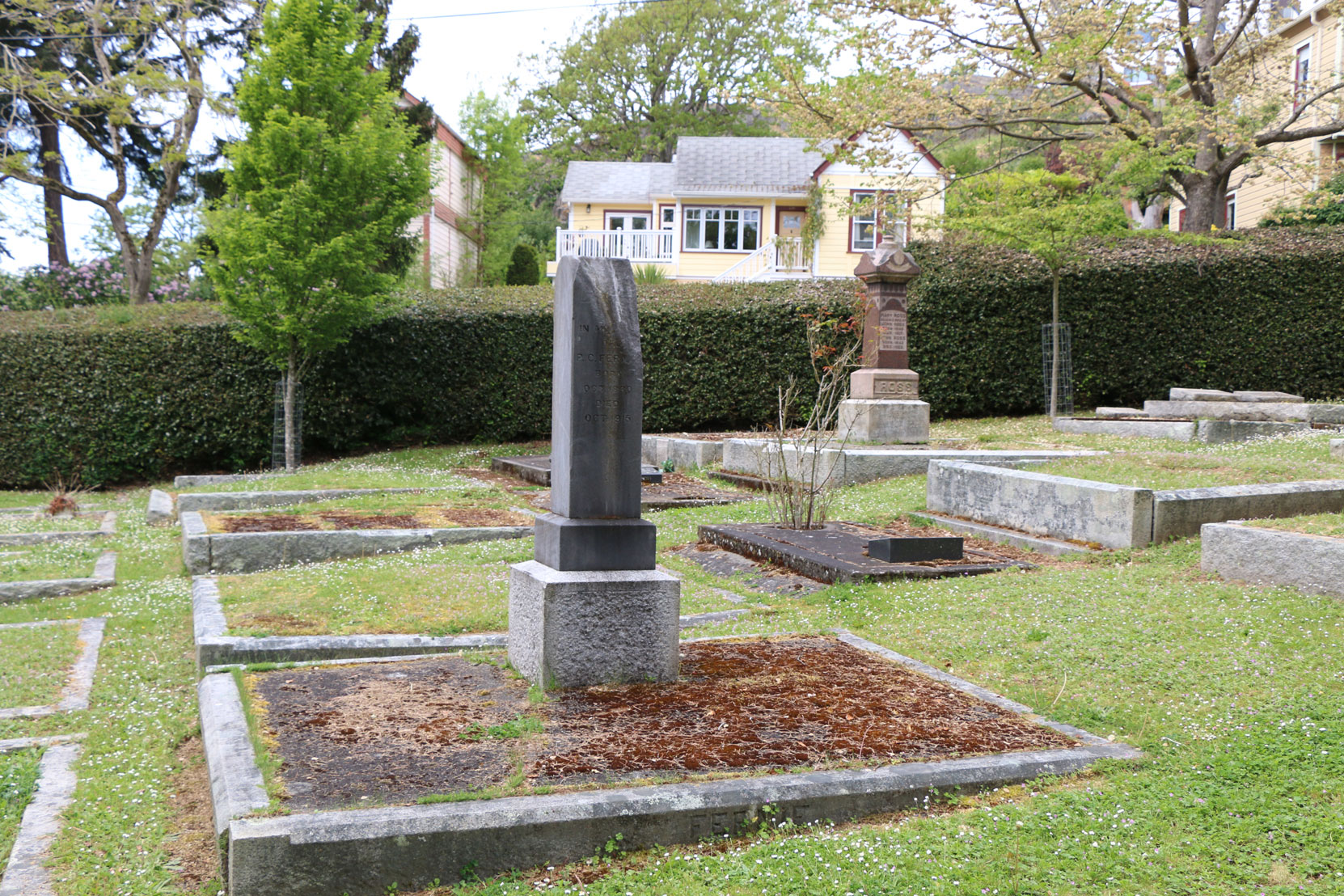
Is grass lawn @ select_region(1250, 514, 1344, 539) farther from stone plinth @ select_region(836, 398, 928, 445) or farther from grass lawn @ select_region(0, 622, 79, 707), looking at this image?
grass lawn @ select_region(0, 622, 79, 707)

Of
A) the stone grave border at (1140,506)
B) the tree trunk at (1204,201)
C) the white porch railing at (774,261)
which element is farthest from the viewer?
the white porch railing at (774,261)

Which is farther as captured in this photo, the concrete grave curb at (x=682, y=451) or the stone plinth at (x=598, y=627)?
the concrete grave curb at (x=682, y=451)

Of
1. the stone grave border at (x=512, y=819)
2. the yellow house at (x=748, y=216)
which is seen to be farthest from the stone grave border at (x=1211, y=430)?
the yellow house at (x=748, y=216)

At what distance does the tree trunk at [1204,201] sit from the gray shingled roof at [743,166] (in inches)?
529

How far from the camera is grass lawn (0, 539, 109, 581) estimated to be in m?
8.69

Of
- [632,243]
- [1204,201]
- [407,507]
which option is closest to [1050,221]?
[1204,201]

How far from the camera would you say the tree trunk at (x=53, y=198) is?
24.2 meters

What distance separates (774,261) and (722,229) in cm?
396

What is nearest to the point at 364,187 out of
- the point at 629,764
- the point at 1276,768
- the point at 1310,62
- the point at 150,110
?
the point at 150,110

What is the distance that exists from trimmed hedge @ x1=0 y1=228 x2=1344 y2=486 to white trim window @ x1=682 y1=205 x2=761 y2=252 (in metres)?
14.3

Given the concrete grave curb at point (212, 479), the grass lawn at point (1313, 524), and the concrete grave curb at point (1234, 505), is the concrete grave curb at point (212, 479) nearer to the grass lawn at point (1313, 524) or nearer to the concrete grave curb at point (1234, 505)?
the concrete grave curb at point (1234, 505)

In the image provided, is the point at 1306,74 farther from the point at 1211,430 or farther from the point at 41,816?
the point at 41,816

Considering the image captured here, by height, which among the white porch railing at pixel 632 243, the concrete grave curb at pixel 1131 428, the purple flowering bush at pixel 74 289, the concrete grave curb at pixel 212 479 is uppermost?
the white porch railing at pixel 632 243

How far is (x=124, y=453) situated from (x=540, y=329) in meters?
7.49
